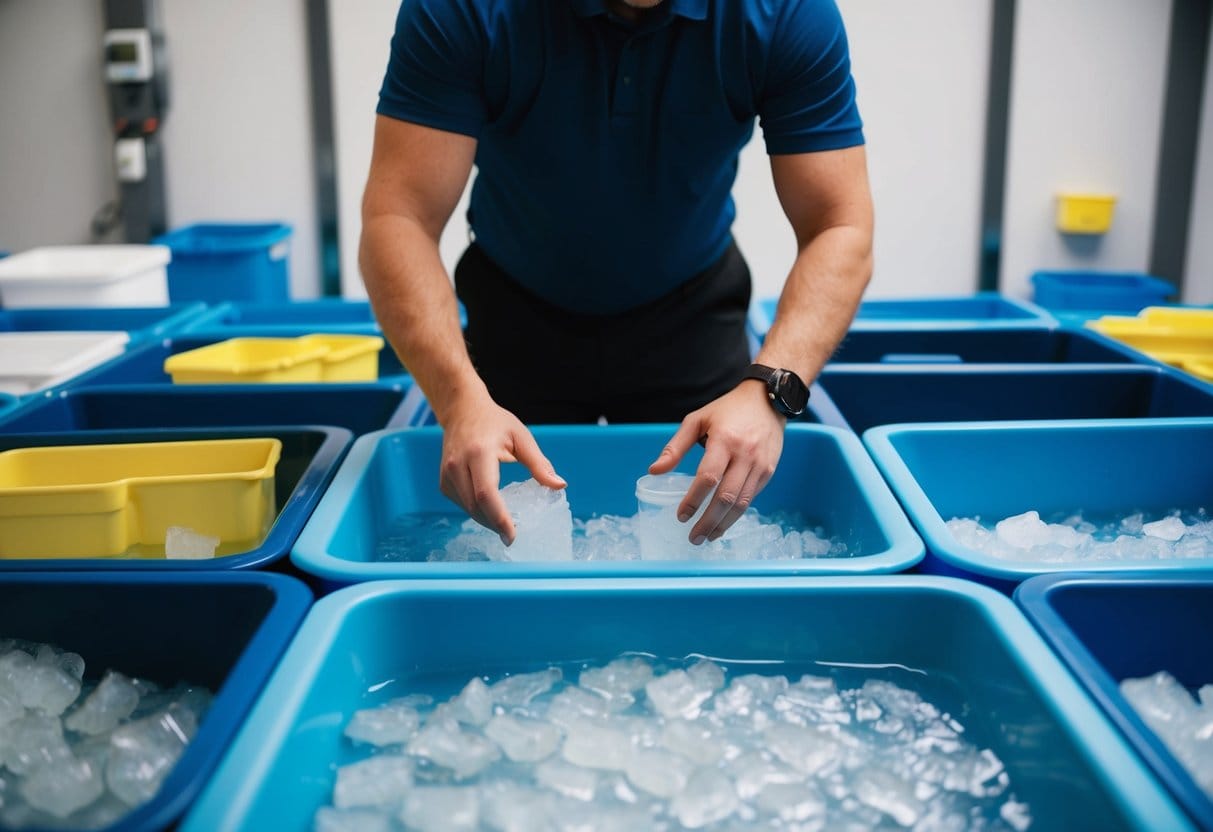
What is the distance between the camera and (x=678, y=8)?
51.0 inches

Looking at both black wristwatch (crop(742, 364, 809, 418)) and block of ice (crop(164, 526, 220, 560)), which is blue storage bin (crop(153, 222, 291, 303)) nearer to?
block of ice (crop(164, 526, 220, 560))

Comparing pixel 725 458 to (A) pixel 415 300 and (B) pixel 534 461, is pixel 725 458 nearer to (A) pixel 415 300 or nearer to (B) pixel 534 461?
(B) pixel 534 461

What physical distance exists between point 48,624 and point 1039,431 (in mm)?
1177

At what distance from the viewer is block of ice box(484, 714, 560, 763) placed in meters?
0.85

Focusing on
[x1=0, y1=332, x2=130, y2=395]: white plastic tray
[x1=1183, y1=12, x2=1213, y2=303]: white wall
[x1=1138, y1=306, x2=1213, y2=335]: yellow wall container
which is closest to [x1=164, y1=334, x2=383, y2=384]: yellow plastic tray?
[x1=0, y1=332, x2=130, y2=395]: white plastic tray

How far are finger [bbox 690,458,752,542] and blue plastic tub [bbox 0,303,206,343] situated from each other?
1.61m

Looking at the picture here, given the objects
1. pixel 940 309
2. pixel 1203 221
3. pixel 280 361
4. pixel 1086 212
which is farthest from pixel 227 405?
pixel 1203 221

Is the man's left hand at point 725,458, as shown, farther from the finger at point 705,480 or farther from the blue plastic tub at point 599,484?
the blue plastic tub at point 599,484

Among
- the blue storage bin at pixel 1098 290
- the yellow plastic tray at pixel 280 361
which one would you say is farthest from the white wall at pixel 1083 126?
the yellow plastic tray at pixel 280 361

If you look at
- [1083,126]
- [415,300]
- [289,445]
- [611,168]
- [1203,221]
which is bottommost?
[289,445]

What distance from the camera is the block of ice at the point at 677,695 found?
2.94ft

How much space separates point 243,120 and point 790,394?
139 inches

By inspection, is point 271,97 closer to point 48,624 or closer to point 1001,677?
point 48,624

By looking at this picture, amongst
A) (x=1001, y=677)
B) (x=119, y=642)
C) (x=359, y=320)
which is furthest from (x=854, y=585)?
(x=359, y=320)
